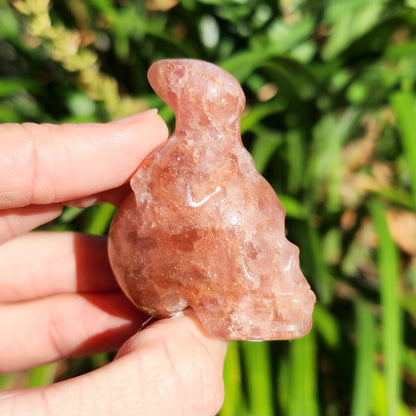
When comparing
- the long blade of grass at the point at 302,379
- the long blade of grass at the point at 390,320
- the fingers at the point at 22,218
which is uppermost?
the fingers at the point at 22,218

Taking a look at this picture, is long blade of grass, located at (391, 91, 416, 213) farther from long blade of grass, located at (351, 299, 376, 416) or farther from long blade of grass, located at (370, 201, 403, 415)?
long blade of grass, located at (351, 299, 376, 416)

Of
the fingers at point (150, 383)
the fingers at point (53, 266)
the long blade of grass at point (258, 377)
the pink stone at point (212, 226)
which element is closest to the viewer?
the fingers at point (150, 383)

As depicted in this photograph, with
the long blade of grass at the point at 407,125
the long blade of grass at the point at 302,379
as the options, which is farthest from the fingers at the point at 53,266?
the long blade of grass at the point at 407,125

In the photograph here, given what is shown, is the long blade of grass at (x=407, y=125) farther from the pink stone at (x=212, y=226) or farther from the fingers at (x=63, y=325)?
the fingers at (x=63, y=325)

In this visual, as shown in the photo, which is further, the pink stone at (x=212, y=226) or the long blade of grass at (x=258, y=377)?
the long blade of grass at (x=258, y=377)

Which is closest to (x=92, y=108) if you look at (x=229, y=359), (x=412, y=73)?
(x=229, y=359)

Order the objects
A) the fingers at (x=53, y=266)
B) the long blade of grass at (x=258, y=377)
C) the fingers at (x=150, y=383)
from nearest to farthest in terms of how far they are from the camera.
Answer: the fingers at (x=150, y=383) → the fingers at (x=53, y=266) → the long blade of grass at (x=258, y=377)

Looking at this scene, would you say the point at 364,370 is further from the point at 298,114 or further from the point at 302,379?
the point at 298,114
